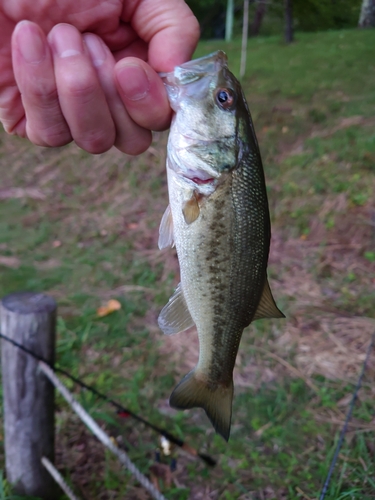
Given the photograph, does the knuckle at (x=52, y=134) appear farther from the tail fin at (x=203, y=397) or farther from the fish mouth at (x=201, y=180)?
the tail fin at (x=203, y=397)

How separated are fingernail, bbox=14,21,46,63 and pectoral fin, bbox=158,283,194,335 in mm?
910

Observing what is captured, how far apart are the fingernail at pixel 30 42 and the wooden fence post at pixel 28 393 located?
5.36 feet

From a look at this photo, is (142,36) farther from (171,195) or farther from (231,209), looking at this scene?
(231,209)

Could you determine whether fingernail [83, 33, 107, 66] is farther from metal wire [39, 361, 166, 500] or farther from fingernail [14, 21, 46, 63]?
metal wire [39, 361, 166, 500]

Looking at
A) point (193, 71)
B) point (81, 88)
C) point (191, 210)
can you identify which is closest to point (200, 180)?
point (191, 210)

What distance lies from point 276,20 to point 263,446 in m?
20.9

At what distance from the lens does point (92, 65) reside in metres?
1.36

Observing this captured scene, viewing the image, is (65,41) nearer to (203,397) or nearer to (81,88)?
(81,88)

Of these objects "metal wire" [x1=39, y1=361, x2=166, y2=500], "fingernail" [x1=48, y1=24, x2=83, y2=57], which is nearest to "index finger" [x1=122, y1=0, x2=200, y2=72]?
"fingernail" [x1=48, y1=24, x2=83, y2=57]

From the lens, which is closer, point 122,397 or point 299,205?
point 122,397

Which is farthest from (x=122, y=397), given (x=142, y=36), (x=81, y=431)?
(x=142, y=36)

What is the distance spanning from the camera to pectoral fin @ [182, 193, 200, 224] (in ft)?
4.72

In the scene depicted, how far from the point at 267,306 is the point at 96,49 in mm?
1079

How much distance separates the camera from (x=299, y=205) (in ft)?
16.2
